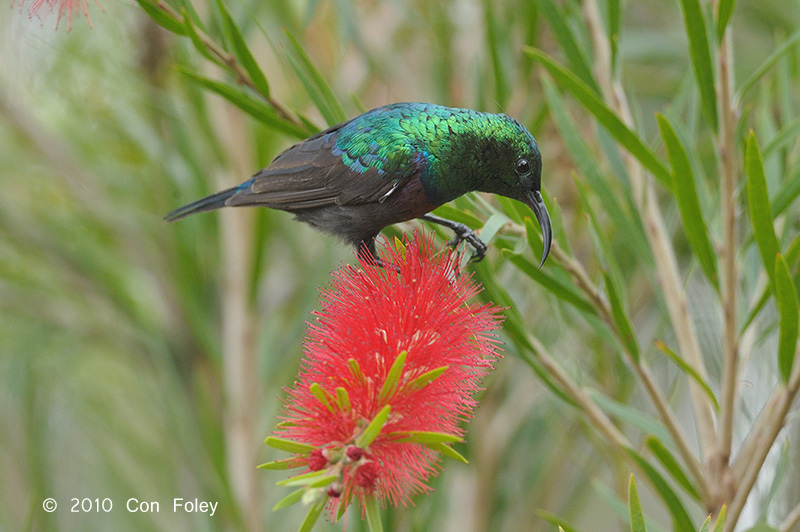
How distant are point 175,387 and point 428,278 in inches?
36.0

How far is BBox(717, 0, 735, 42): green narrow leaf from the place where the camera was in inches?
24.3

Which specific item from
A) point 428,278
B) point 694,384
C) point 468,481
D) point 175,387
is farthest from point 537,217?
point 175,387

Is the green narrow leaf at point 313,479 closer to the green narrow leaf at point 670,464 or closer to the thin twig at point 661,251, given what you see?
the green narrow leaf at point 670,464

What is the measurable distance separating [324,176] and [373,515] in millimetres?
347

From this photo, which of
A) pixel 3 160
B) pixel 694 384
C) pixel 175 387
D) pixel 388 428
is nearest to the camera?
pixel 388 428

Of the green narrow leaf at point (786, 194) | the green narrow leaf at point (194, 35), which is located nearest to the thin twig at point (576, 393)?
the green narrow leaf at point (786, 194)

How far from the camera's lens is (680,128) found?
31.5 inches

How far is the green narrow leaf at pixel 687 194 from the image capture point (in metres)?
0.59

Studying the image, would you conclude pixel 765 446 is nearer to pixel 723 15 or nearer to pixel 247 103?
pixel 723 15

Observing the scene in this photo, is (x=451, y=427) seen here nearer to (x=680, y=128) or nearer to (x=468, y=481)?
(x=680, y=128)

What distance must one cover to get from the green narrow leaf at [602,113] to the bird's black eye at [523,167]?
0.09m

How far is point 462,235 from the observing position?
668 mm

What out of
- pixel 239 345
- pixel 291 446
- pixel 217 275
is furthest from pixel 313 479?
pixel 217 275

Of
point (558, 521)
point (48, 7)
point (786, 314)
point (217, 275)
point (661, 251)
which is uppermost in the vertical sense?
point (217, 275)
